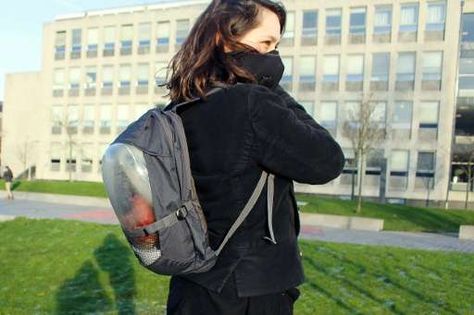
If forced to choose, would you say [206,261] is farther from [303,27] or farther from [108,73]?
[108,73]

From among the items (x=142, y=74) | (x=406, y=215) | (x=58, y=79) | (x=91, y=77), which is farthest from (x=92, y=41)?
(x=406, y=215)

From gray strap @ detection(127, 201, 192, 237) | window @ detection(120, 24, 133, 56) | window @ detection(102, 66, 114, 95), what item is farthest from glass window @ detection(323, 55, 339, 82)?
gray strap @ detection(127, 201, 192, 237)

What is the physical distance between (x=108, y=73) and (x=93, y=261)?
4226cm

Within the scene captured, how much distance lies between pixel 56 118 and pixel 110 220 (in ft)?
125

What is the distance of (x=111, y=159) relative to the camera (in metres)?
1.41

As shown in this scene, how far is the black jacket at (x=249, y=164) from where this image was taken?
143cm

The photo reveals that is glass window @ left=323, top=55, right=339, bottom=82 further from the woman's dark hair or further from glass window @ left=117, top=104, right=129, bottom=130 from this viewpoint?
the woman's dark hair

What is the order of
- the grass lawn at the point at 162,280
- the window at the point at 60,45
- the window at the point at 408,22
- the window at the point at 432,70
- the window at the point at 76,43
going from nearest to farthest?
the grass lawn at the point at 162,280
the window at the point at 432,70
the window at the point at 408,22
the window at the point at 76,43
the window at the point at 60,45

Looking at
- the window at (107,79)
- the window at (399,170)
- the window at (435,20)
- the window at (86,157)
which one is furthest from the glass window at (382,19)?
the window at (86,157)

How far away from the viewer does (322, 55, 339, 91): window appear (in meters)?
38.1

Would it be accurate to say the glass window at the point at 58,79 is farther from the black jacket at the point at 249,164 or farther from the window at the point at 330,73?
the black jacket at the point at 249,164

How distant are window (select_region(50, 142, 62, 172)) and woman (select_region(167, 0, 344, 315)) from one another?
50053mm

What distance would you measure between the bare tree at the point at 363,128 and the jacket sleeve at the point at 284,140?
1812 cm

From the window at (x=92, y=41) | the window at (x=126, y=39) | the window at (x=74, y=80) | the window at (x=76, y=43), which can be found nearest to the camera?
the window at (x=126, y=39)
